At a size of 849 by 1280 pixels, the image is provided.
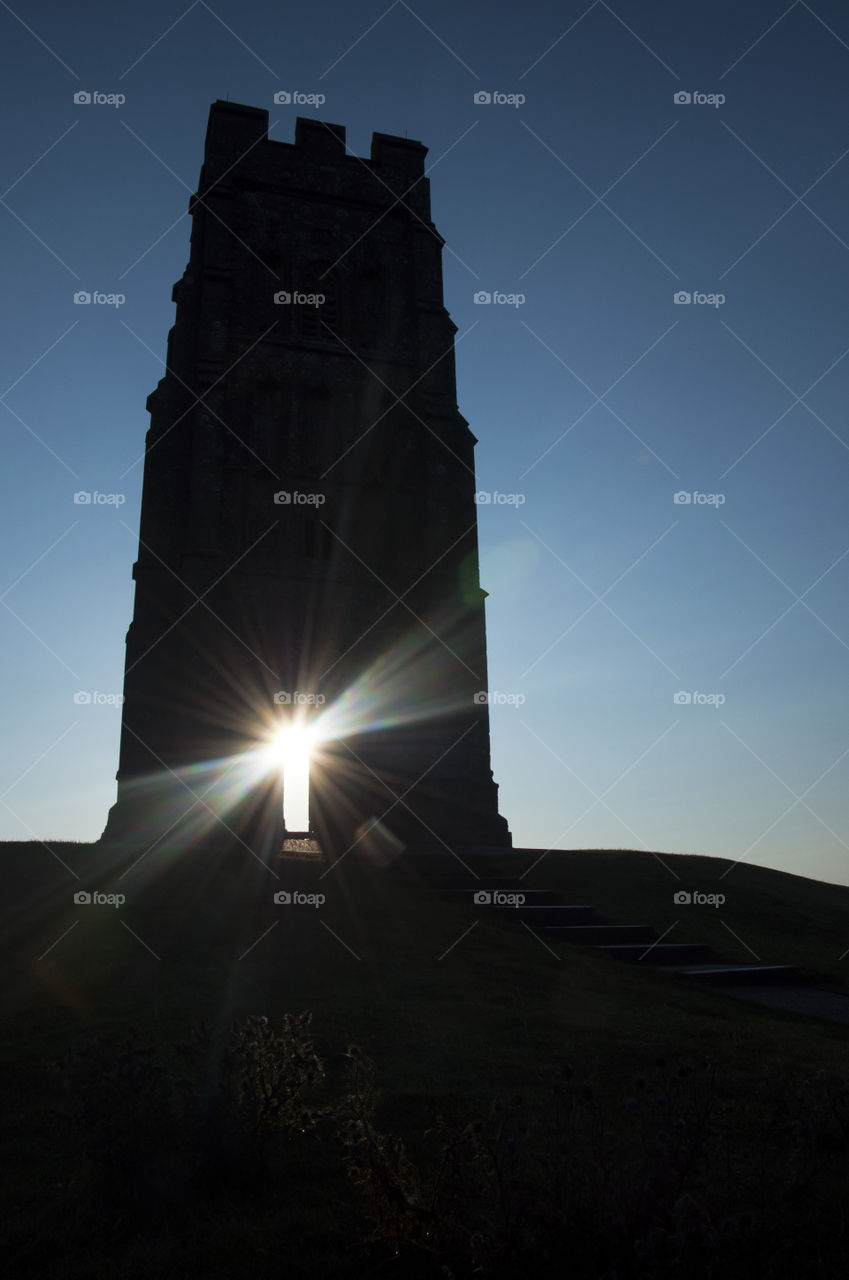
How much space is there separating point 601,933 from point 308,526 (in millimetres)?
16951

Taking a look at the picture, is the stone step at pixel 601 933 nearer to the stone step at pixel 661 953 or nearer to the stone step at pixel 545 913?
the stone step at pixel 661 953

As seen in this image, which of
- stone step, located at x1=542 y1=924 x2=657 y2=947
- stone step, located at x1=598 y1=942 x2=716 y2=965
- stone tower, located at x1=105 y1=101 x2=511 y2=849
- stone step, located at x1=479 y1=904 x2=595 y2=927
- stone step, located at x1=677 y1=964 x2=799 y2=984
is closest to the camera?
stone step, located at x1=677 y1=964 x2=799 y2=984

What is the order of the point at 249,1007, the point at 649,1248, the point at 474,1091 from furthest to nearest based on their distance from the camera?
the point at 249,1007
the point at 474,1091
the point at 649,1248

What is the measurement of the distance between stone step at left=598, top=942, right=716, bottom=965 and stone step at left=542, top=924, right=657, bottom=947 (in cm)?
34

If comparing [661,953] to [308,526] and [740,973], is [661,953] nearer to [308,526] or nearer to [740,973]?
[740,973]

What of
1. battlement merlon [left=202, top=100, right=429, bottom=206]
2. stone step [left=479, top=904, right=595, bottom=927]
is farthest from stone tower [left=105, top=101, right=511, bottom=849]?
stone step [left=479, top=904, right=595, bottom=927]

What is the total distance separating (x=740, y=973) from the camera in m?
12.0

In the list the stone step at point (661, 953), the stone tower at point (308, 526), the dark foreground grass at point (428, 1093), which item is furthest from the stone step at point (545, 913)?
the stone tower at point (308, 526)

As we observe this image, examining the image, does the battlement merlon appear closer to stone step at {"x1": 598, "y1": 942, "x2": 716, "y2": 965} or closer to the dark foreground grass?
the dark foreground grass

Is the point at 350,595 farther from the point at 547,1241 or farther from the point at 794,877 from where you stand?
the point at 547,1241

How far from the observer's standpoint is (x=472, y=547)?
27.6 m

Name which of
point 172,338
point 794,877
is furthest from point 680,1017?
point 172,338

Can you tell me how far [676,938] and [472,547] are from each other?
602 inches

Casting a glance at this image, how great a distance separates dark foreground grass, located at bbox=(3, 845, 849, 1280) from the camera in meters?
4.08
